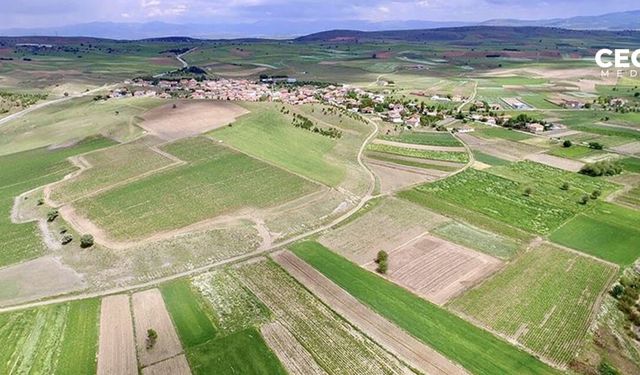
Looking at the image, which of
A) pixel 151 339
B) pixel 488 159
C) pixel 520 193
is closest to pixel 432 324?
pixel 151 339

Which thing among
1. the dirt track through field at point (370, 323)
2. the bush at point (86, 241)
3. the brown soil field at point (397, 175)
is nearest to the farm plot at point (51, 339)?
the bush at point (86, 241)

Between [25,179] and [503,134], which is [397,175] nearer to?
[503,134]

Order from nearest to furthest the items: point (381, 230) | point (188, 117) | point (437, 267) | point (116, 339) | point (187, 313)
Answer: point (116, 339), point (187, 313), point (437, 267), point (381, 230), point (188, 117)

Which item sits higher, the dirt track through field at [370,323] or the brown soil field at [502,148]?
the brown soil field at [502,148]

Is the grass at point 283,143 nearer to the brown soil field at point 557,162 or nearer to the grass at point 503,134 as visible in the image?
the grass at point 503,134

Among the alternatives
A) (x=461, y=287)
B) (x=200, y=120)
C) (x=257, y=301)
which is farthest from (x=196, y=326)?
(x=200, y=120)

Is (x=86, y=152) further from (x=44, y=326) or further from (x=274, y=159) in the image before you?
(x=44, y=326)
